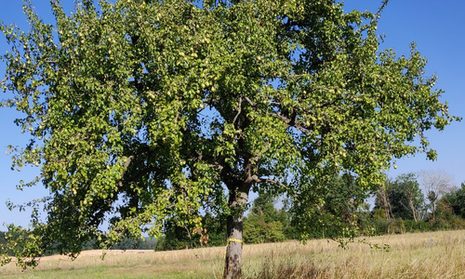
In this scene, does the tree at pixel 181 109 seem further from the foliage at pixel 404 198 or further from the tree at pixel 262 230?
the foliage at pixel 404 198

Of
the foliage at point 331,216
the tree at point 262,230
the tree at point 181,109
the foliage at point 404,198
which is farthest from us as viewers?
the foliage at point 404,198

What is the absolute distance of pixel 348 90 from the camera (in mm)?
14031

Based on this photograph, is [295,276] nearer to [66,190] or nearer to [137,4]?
[66,190]

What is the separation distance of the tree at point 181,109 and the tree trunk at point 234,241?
23 centimetres

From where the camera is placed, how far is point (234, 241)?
53.8 ft

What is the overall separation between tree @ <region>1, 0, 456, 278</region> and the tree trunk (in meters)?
0.23

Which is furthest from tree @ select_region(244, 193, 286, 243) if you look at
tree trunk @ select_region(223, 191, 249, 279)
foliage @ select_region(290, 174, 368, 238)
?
tree trunk @ select_region(223, 191, 249, 279)

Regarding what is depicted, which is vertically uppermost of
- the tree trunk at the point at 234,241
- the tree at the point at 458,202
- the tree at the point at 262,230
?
the tree at the point at 458,202

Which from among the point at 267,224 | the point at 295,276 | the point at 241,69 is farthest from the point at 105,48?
the point at 267,224

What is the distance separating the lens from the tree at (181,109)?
12.3 m

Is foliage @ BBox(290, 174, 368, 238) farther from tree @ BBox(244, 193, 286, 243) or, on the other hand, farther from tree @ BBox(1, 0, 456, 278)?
tree @ BBox(244, 193, 286, 243)

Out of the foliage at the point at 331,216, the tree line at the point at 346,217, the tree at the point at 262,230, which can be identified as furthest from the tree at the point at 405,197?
the foliage at the point at 331,216

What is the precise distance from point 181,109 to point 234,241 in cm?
597

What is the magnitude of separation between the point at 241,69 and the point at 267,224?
214ft
